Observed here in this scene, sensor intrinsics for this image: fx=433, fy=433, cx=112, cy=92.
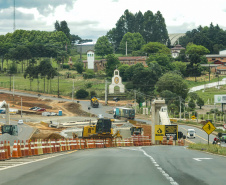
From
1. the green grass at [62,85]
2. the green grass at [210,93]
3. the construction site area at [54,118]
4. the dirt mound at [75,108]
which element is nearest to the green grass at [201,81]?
the green grass at [210,93]

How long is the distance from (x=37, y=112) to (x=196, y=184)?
110437 mm

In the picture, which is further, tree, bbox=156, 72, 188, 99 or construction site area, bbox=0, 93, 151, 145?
tree, bbox=156, 72, 188, 99

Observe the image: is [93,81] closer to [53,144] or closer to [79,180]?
[53,144]

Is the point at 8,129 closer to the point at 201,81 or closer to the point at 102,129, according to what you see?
the point at 102,129

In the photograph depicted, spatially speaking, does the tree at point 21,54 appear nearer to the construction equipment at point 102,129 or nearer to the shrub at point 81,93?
the shrub at point 81,93

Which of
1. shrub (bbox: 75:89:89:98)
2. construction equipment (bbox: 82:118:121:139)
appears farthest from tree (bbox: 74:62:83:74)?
construction equipment (bbox: 82:118:121:139)

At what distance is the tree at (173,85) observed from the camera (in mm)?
136250

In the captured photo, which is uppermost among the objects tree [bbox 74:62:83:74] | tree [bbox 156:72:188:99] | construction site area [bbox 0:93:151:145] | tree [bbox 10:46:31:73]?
tree [bbox 10:46:31:73]

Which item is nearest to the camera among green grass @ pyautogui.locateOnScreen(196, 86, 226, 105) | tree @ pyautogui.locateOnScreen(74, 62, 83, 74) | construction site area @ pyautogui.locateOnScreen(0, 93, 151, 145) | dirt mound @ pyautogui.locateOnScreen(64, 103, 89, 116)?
construction site area @ pyautogui.locateOnScreen(0, 93, 151, 145)

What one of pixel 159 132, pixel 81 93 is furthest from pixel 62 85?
pixel 159 132

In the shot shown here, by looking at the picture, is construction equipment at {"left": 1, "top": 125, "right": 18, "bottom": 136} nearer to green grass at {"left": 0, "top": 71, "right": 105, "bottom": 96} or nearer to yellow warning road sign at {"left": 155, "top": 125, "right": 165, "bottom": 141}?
yellow warning road sign at {"left": 155, "top": 125, "right": 165, "bottom": 141}

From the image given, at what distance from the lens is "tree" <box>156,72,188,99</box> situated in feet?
447

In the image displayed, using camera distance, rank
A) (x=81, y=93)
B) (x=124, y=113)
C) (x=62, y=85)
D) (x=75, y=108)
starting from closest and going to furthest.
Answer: (x=124, y=113) → (x=75, y=108) → (x=81, y=93) → (x=62, y=85)

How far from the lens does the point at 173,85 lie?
455ft
